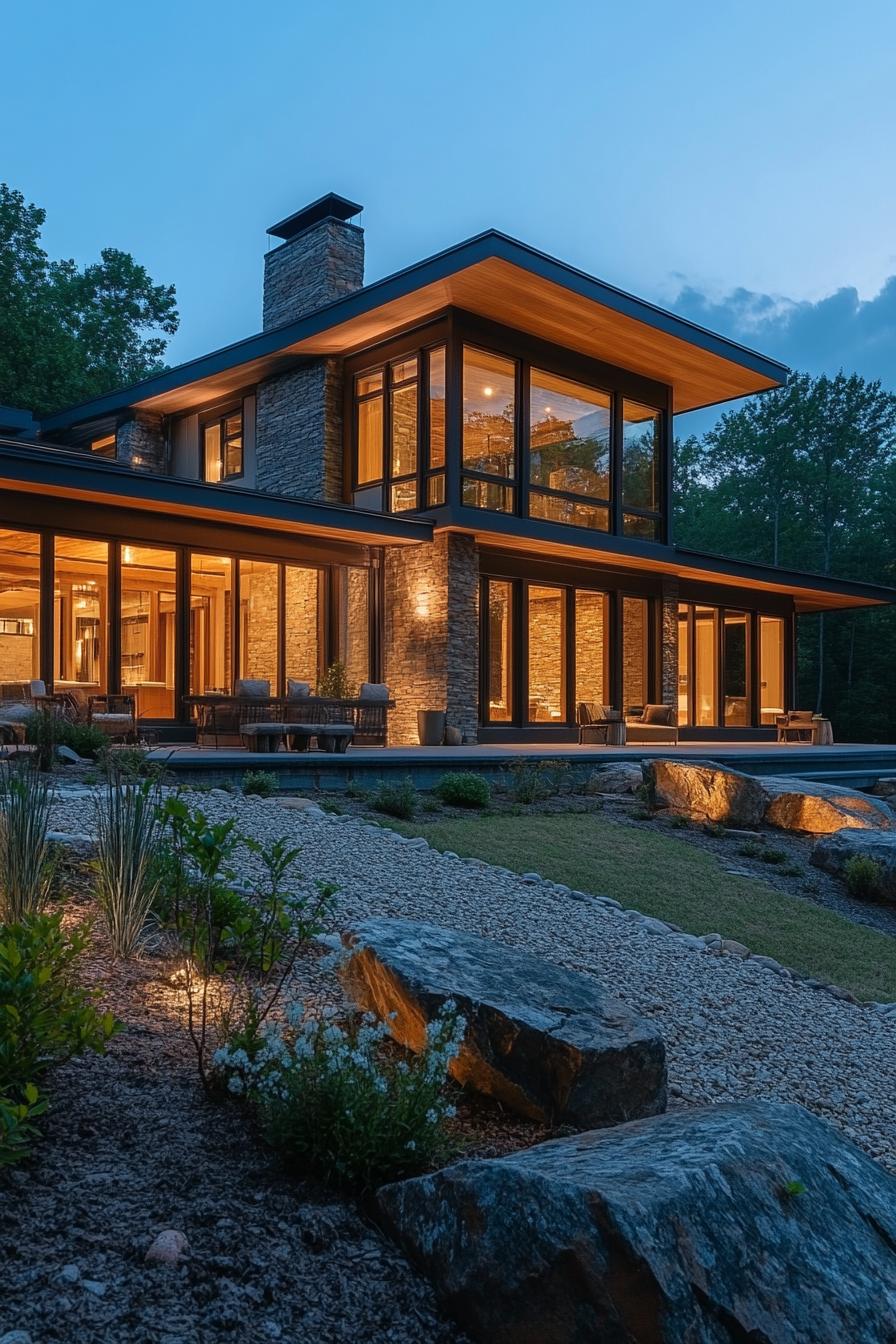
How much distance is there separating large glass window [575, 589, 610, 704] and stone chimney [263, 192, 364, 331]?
6320mm

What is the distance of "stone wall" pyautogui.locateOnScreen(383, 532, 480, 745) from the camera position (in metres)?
13.8

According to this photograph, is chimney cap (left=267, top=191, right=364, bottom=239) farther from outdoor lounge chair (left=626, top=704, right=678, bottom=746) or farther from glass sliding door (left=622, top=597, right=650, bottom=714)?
outdoor lounge chair (left=626, top=704, right=678, bottom=746)

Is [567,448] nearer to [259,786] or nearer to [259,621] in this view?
[259,621]

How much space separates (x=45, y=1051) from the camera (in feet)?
8.08

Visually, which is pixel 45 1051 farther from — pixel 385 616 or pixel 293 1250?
pixel 385 616

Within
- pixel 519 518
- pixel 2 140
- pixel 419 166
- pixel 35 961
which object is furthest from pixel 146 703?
pixel 419 166

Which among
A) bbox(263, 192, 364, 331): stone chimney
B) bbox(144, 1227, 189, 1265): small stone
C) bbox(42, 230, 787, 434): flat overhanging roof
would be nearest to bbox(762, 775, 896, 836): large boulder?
bbox(42, 230, 787, 434): flat overhanging roof

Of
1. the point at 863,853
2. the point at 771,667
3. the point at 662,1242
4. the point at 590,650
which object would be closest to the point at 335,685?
the point at 590,650

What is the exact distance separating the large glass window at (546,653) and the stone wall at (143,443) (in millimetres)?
7292

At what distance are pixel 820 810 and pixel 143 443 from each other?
13339 mm

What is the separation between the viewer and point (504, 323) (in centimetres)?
1427

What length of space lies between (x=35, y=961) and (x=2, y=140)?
394 feet

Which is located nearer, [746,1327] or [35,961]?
[746,1327]

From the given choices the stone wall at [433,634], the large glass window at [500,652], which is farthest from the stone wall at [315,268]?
the large glass window at [500,652]
